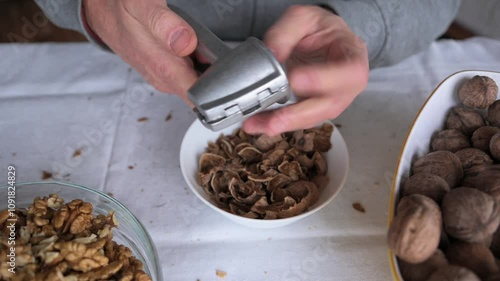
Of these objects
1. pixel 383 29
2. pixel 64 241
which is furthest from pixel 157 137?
pixel 383 29

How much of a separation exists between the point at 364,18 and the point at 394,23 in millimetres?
53

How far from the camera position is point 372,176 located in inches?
22.0

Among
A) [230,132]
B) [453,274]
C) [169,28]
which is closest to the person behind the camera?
[453,274]

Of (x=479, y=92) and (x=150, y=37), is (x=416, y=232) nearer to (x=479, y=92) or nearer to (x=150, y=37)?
(x=479, y=92)

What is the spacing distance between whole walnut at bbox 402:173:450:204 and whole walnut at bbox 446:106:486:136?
11 cm

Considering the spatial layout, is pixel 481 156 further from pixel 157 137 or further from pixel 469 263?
pixel 157 137

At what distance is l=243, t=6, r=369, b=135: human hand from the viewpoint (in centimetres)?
43

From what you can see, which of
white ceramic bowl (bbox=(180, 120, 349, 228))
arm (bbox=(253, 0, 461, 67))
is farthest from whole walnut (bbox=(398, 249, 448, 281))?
arm (bbox=(253, 0, 461, 67))

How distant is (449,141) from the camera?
1.55 feet

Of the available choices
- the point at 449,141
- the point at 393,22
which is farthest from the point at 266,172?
the point at 393,22

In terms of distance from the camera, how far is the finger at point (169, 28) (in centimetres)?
43

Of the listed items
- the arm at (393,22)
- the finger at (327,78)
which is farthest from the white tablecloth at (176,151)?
the finger at (327,78)

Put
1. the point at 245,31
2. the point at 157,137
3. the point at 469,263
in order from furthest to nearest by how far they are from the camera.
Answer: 1. the point at 245,31
2. the point at 157,137
3. the point at 469,263

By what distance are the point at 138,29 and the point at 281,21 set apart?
161mm
